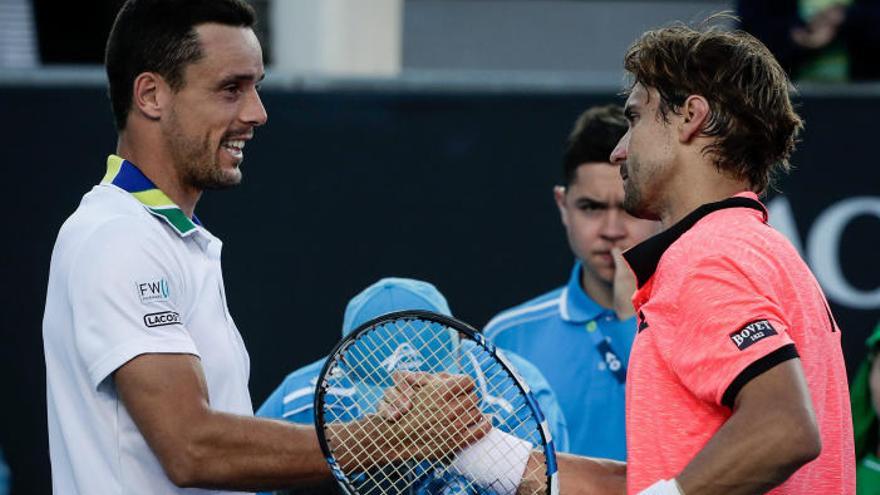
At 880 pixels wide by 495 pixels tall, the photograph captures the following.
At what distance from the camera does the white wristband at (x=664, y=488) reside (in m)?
2.47

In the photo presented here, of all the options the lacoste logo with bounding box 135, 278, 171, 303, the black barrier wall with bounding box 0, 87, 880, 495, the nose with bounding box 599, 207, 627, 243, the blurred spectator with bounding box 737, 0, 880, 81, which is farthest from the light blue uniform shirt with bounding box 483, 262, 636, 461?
the lacoste logo with bounding box 135, 278, 171, 303

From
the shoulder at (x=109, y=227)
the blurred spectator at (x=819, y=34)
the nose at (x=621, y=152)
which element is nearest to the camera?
the shoulder at (x=109, y=227)

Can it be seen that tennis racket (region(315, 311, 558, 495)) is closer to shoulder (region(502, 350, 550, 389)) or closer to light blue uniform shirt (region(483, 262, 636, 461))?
shoulder (region(502, 350, 550, 389))

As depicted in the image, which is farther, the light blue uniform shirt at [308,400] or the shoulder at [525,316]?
the shoulder at [525,316]

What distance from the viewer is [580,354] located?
4.69m

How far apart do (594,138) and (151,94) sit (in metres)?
1.99

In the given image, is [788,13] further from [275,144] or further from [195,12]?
[195,12]

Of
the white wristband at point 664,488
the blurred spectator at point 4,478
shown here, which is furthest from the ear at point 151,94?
the blurred spectator at point 4,478

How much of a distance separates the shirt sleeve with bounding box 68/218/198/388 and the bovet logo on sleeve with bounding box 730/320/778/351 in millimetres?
1060

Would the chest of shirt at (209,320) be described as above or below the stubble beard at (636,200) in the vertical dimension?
below

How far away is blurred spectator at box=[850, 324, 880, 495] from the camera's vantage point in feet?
17.3

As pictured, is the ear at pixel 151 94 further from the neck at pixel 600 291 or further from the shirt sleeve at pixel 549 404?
the neck at pixel 600 291

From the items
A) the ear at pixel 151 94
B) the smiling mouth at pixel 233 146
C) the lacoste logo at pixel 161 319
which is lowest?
the lacoste logo at pixel 161 319

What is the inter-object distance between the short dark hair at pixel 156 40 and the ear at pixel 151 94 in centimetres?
1
